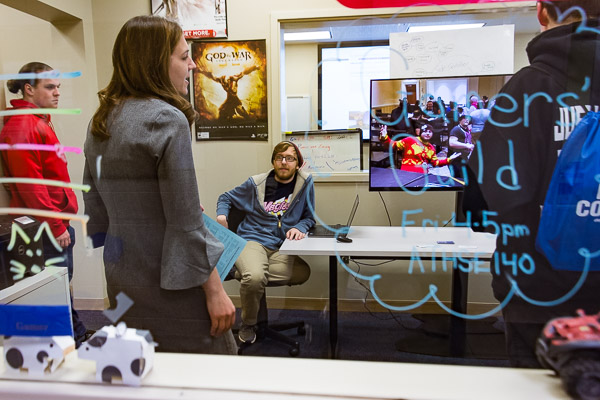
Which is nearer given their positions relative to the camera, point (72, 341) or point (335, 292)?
point (72, 341)

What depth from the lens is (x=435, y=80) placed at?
722mm

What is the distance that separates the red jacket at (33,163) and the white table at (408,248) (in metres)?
0.52

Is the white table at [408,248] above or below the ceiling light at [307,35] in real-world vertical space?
below

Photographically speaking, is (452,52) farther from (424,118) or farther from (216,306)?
(216,306)

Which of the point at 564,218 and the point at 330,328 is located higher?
the point at 564,218

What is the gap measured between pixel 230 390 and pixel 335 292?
391mm

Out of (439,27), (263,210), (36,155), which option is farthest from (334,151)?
(36,155)

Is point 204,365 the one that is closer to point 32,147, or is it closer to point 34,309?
point 34,309

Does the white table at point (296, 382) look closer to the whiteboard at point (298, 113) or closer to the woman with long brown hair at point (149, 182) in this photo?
the woman with long brown hair at point (149, 182)

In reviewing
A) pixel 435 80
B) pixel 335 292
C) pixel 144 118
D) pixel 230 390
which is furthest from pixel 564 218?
pixel 144 118

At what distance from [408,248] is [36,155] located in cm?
79

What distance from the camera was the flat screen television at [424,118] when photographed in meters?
0.67

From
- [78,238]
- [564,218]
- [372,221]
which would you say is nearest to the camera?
[564,218]

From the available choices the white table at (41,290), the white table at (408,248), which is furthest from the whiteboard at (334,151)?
the white table at (41,290)
